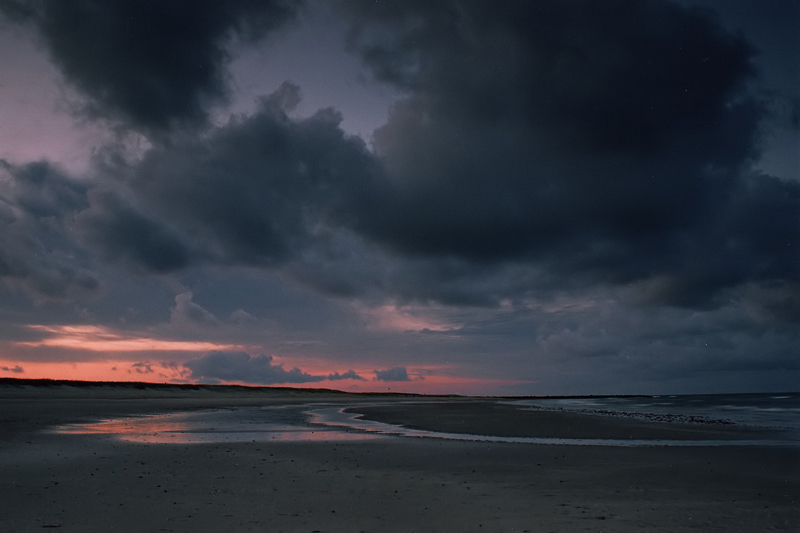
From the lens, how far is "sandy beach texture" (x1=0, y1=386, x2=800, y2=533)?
10.1 meters

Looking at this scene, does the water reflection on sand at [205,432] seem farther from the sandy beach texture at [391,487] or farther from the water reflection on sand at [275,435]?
the sandy beach texture at [391,487]

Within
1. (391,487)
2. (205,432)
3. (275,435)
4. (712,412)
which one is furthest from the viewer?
(712,412)

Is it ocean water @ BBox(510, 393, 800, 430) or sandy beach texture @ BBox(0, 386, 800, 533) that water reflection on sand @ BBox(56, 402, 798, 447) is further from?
ocean water @ BBox(510, 393, 800, 430)

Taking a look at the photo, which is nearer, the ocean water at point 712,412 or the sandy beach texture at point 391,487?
the sandy beach texture at point 391,487

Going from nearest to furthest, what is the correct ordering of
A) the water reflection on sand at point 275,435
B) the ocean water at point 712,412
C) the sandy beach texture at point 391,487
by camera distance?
the sandy beach texture at point 391,487, the water reflection on sand at point 275,435, the ocean water at point 712,412

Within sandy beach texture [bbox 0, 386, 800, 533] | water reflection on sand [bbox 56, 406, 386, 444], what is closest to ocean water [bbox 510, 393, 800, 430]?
sandy beach texture [bbox 0, 386, 800, 533]

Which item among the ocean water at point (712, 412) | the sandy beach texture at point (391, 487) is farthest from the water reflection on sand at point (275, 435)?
the ocean water at point (712, 412)

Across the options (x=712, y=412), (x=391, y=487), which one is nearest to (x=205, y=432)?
(x=391, y=487)

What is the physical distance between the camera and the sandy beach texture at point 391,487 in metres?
10.1

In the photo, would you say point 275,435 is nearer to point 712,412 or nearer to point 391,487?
point 391,487

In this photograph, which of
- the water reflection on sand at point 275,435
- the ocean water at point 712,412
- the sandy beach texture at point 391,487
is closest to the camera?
the sandy beach texture at point 391,487

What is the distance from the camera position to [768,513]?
1113 cm

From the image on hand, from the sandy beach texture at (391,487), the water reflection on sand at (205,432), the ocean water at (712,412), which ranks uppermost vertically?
the sandy beach texture at (391,487)

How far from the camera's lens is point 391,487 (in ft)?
43.6
